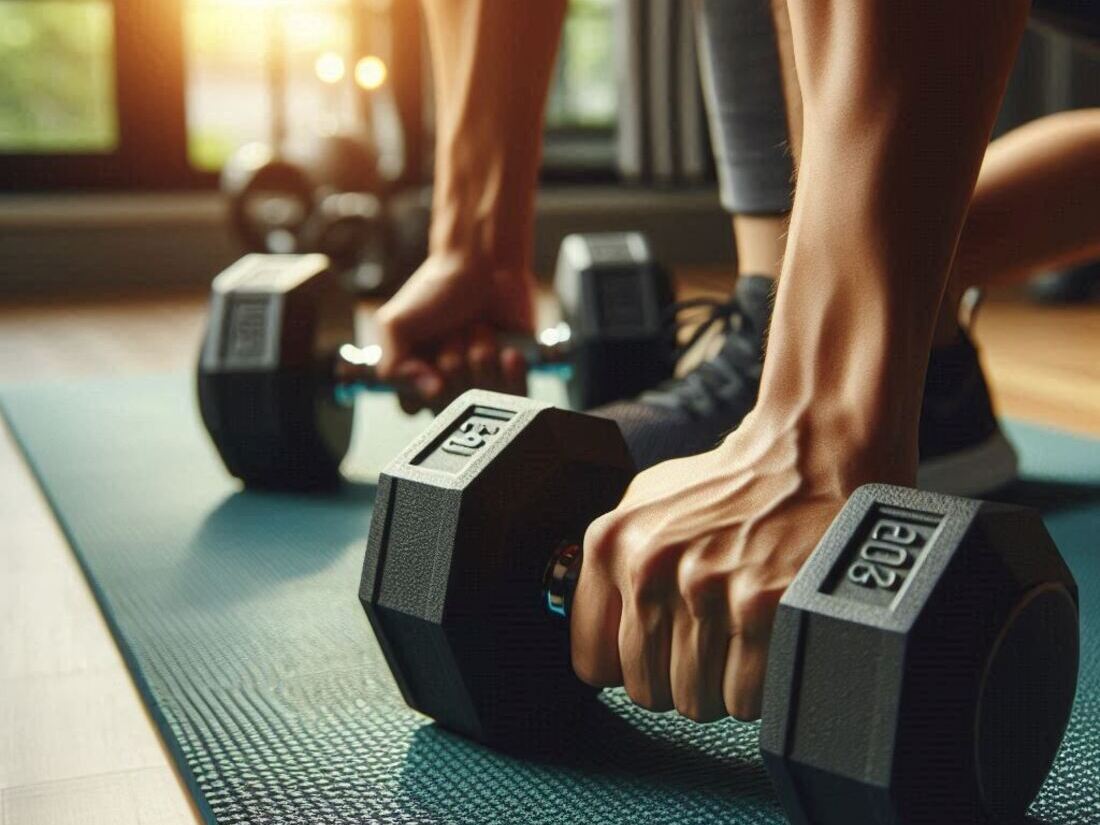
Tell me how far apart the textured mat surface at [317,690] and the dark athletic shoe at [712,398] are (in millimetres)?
255

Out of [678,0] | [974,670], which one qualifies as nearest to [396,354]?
[974,670]

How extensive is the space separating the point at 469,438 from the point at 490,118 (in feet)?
2.14

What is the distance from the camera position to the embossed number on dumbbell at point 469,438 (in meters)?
0.67

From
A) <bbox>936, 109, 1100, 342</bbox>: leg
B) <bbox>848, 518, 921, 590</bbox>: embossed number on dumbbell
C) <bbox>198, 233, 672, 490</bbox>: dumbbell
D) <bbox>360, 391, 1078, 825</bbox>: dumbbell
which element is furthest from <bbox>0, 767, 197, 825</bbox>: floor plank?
<bbox>936, 109, 1100, 342</bbox>: leg

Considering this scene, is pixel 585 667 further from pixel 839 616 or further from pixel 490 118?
pixel 490 118

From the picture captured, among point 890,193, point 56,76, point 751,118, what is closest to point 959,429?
point 751,118

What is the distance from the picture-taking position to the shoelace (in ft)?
3.51

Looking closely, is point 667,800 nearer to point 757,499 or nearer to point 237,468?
point 757,499

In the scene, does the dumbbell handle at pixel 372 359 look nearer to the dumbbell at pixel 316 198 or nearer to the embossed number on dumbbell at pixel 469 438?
the embossed number on dumbbell at pixel 469 438

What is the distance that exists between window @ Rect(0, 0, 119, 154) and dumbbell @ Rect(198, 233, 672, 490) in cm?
243

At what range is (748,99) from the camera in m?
1.17

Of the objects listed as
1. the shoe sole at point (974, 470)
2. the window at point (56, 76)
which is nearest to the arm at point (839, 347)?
the shoe sole at point (974, 470)

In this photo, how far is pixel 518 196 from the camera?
50.6 inches

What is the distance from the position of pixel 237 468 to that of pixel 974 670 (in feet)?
3.11
